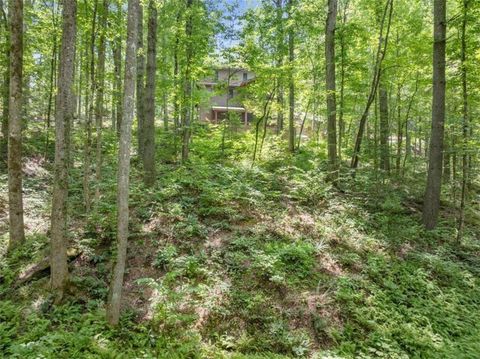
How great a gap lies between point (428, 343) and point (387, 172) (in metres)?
7.92

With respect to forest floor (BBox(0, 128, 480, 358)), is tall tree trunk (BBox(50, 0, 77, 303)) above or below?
above

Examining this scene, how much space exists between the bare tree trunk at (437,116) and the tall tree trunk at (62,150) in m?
9.64

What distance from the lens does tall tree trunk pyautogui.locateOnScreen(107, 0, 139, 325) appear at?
5.20m

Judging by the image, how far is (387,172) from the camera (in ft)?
41.0

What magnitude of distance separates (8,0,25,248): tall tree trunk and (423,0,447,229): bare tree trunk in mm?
10975

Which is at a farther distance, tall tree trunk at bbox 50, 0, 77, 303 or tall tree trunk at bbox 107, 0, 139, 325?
tall tree trunk at bbox 50, 0, 77, 303

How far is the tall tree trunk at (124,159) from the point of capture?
520cm

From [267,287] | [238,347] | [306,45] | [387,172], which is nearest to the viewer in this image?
[238,347]

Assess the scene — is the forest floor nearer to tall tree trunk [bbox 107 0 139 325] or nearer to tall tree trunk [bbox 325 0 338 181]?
tall tree trunk [bbox 107 0 139 325]

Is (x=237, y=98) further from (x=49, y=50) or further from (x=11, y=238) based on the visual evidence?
(x=11, y=238)

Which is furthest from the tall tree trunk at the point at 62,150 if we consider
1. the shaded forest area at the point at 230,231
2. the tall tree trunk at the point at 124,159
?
the tall tree trunk at the point at 124,159

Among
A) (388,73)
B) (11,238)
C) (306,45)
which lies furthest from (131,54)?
(306,45)

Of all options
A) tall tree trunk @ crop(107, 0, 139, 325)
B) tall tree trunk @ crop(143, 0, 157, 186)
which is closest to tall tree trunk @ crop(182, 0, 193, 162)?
tall tree trunk @ crop(143, 0, 157, 186)

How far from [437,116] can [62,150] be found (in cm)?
995
